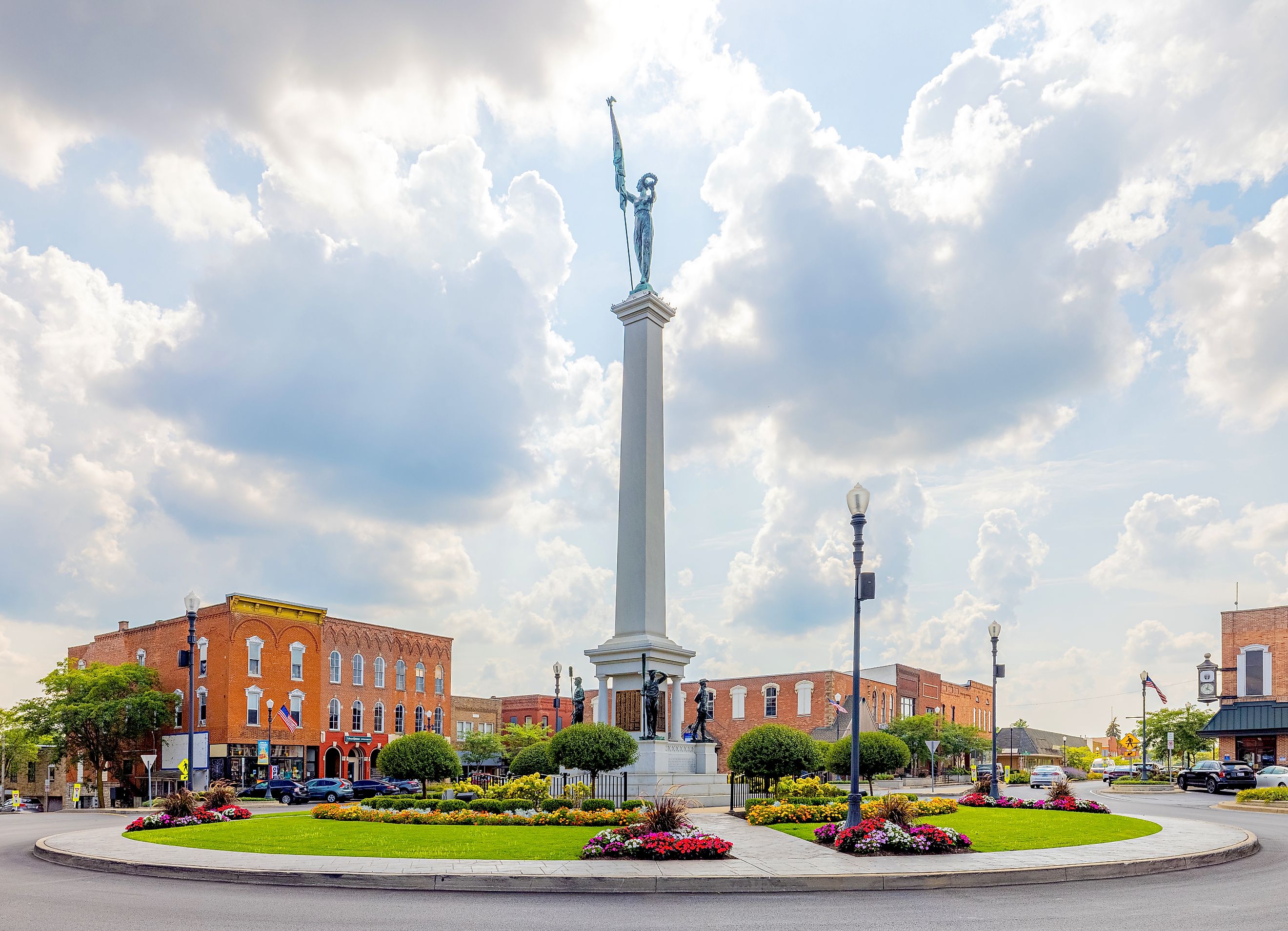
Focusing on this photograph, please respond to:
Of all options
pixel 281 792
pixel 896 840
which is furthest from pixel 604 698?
pixel 281 792

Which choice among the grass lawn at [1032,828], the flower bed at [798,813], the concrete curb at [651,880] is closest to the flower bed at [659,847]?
the concrete curb at [651,880]

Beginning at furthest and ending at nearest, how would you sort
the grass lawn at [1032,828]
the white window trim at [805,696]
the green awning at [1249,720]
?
the white window trim at [805,696] → the green awning at [1249,720] → the grass lawn at [1032,828]

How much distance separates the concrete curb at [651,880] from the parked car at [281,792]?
33363 mm

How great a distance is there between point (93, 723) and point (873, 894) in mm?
55314

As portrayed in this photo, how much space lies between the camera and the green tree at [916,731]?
227ft

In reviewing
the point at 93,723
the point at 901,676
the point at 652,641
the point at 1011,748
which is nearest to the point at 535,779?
the point at 652,641

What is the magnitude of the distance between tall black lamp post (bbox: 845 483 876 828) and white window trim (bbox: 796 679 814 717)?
5711cm

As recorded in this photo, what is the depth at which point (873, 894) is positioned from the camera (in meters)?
14.3

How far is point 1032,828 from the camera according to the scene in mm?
22188

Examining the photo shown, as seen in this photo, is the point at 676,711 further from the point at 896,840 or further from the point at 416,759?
the point at 896,840

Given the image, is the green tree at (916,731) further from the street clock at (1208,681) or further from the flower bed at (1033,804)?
the flower bed at (1033,804)

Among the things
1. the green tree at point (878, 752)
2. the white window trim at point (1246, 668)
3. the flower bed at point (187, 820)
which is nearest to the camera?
the flower bed at point (187, 820)

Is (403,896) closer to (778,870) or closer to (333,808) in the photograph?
(778,870)

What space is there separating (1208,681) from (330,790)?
5276cm
